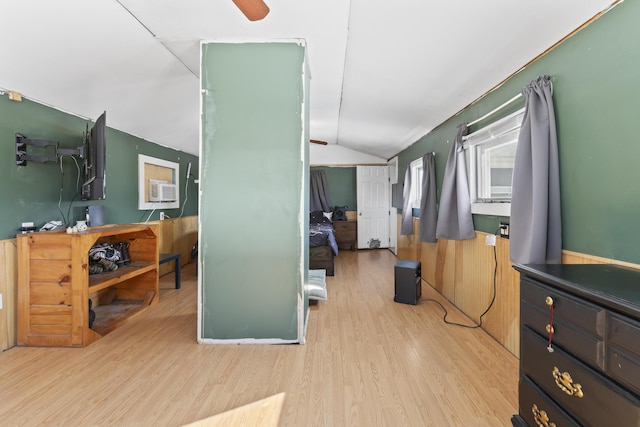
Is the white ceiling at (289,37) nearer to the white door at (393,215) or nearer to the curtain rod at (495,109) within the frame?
the curtain rod at (495,109)

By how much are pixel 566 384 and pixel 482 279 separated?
1.64 meters

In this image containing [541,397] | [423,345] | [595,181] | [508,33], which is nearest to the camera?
[541,397]

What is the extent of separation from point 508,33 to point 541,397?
1.99 metres

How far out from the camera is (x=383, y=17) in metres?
1.92

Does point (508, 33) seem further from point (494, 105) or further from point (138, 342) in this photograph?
point (138, 342)

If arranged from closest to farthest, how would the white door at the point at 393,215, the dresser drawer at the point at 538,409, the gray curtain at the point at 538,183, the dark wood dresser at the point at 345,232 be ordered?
1. the dresser drawer at the point at 538,409
2. the gray curtain at the point at 538,183
3. the white door at the point at 393,215
4. the dark wood dresser at the point at 345,232

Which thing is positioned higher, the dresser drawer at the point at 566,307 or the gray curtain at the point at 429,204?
the gray curtain at the point at 429,204

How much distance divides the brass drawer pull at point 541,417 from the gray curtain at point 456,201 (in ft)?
5.66

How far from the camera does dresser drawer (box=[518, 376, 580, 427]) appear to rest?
3.51ft

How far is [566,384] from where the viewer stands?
1.06 m

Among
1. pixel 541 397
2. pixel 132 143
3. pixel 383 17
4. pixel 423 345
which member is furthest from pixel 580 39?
pixel 132 143

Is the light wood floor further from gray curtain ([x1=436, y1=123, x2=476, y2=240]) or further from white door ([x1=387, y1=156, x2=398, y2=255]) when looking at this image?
white door ([x1=387, y1=156, x2=398, y2=255])

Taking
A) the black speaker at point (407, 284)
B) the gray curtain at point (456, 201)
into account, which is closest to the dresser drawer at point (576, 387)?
the gray curtain at point (456, 201)

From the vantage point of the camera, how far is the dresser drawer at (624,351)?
2.74 feet
